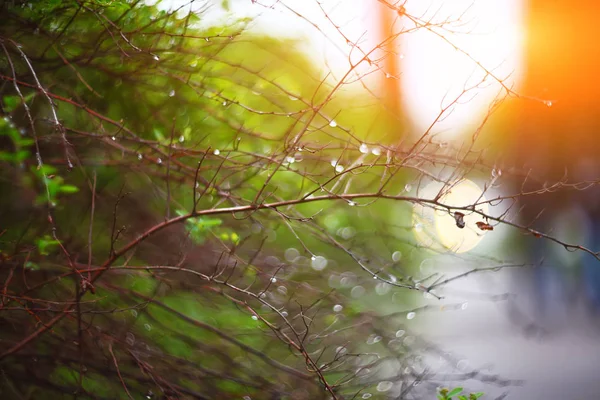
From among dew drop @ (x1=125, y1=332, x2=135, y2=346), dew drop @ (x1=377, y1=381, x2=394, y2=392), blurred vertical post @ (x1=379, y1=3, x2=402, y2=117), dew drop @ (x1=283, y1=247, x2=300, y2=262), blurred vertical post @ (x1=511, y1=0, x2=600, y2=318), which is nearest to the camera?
blurred vertical post @ (x1=379, y1=3, x2=402, y2=117)

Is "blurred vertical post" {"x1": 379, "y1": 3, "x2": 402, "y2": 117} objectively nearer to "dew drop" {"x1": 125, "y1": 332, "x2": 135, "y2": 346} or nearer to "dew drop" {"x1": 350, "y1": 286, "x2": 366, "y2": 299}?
"dew drop" {"x1": 350, "y1": 286, "x2": 366, "y2": 299}

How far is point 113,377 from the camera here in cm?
253

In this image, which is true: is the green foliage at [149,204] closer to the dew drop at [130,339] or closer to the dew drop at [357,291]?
the dew drop at [130,339]

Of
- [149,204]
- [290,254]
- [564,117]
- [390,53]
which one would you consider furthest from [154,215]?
[564,117]

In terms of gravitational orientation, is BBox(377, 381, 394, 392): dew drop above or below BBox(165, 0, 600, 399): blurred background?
below

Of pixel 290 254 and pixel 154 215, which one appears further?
pixel 290 254

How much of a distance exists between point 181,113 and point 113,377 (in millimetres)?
1389

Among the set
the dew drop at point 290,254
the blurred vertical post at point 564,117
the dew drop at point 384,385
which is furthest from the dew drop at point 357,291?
the blurred vertical post at point 564,117

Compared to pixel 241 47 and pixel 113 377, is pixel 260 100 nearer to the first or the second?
pixel 241 47

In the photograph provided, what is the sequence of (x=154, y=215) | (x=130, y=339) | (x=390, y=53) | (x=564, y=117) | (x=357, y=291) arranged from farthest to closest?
(x=564, y=117), (x=357, y=291), (x=154, y=215), (x=130, y=339), (x=390, y=53)

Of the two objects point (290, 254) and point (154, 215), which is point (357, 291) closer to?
point (290, 254)

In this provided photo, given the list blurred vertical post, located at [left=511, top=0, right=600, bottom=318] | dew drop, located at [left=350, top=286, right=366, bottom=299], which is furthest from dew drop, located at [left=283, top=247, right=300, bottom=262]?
blurred vertical post, located at [left=511, top=0, right=600, bottom=318]

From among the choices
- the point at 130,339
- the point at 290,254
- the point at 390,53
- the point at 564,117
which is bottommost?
the point at 130,339

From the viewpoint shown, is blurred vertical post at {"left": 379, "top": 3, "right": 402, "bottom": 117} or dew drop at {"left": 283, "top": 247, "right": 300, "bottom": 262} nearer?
blurred vertical post at {"left": 379, "top": 3, "right": 402, "bottom": 117}
